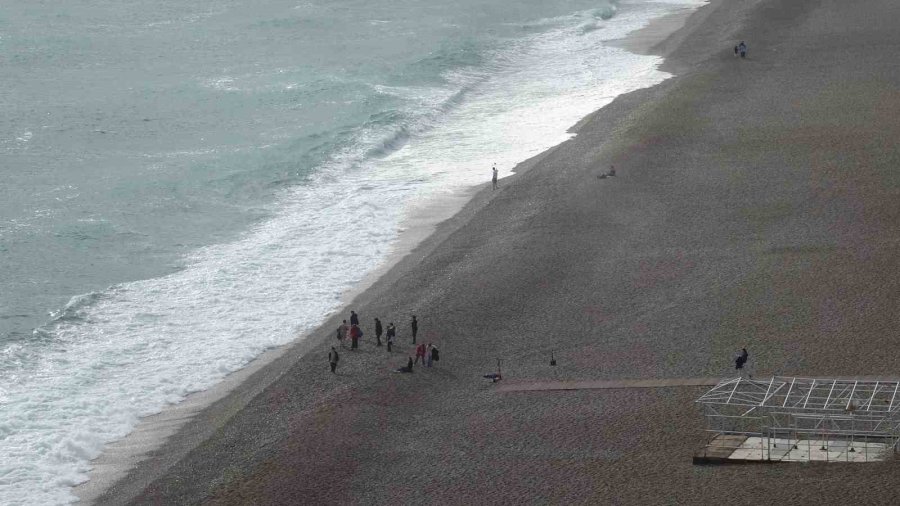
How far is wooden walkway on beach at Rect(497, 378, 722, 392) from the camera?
85.7 feet

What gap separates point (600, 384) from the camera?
87.5 ft

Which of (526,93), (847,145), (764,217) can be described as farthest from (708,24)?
(764,217)

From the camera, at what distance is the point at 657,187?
4031cm

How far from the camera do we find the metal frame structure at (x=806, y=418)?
22.1m

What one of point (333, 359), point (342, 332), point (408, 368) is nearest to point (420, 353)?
point (408, 368)

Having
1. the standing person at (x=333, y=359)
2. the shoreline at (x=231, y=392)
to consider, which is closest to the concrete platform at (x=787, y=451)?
the standing person at (x=333, y=359)

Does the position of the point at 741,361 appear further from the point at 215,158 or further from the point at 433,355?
the point at 215,158

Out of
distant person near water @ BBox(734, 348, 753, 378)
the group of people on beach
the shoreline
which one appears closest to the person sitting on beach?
the group of people on beach

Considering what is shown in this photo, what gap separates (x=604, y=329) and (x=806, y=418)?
7398 mm

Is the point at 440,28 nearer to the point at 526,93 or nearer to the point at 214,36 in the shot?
the point at 214,36

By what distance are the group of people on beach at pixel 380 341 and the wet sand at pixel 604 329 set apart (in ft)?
0.91

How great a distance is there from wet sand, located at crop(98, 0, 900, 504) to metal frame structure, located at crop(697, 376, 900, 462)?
51cm

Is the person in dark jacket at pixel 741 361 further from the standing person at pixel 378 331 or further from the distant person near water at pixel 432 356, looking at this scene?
the standing person at pixel 378 331

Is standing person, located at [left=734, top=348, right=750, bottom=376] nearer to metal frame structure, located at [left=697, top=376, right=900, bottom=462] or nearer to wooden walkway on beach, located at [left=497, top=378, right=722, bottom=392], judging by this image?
wooden walkway on beach, located at [left=497, top=378, right=722, bottom=392]
